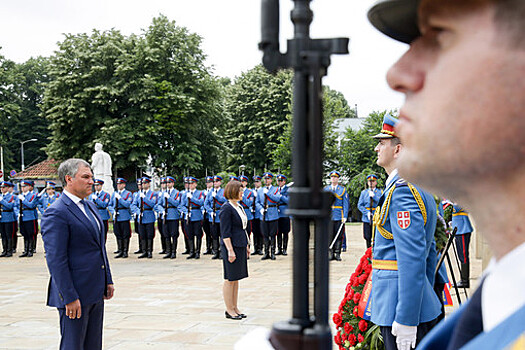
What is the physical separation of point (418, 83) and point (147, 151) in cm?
3054

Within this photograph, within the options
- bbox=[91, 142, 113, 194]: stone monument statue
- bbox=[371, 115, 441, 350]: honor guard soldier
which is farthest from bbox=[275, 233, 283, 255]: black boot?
bbox=[371, 115, 441, 350]: honor guard soldier

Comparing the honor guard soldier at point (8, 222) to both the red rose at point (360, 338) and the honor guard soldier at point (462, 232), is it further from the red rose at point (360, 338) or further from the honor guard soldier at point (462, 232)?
the red rose at point (360, 338)

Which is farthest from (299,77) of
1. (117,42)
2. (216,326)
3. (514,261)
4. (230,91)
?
(230,91)

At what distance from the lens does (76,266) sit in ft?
15.1

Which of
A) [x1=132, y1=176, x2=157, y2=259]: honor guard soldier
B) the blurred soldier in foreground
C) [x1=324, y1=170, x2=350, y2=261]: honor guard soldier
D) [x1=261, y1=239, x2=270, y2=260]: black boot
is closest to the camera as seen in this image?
the blurred soldier in foreground

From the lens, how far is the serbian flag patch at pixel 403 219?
333 centimetres

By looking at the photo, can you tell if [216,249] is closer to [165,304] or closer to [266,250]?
[266,250]

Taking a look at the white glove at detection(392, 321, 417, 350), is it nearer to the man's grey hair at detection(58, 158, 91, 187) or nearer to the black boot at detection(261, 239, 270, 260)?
the man's grey hair at detection(58, 158, 91, 187)

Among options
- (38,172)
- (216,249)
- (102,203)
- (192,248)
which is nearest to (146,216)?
(102,203)

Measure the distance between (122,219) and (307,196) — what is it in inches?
593

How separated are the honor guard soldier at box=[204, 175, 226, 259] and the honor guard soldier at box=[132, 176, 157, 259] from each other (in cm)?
155

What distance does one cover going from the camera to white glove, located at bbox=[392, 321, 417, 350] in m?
3.19

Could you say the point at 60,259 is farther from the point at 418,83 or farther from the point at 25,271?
the point at 25,271

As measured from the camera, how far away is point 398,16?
42.7 inches
